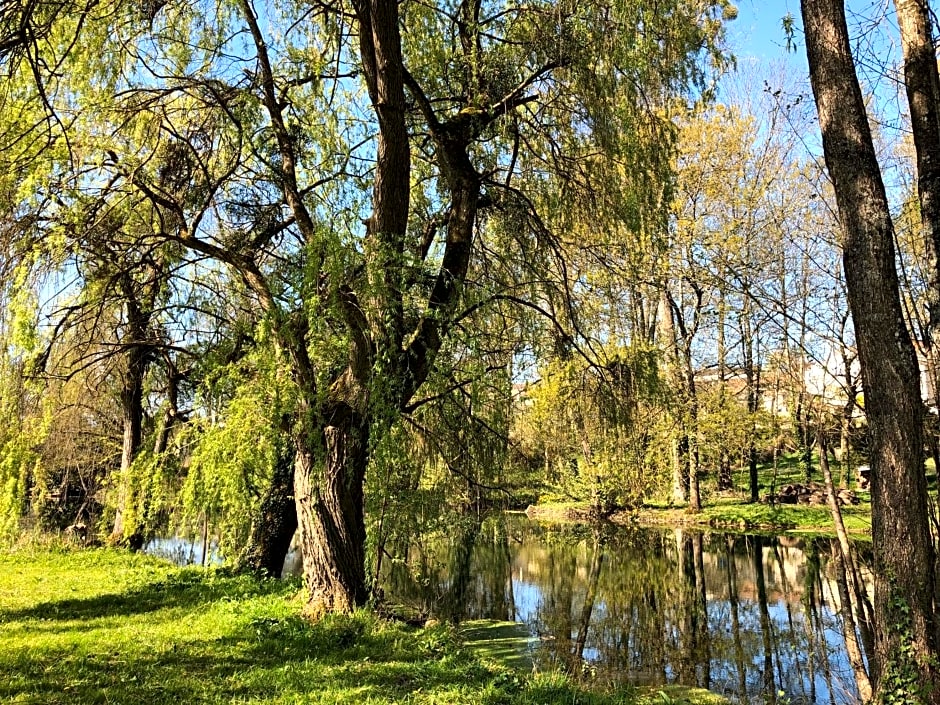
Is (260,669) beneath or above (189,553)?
above

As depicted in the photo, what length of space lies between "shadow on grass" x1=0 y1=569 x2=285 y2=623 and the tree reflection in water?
167 cm

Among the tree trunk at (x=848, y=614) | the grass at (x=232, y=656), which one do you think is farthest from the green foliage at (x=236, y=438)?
the tree trunk at (x=848, y=614)

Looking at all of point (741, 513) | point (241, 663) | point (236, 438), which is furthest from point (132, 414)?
point (741, 513)

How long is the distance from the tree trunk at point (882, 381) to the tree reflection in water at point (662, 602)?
51 cm

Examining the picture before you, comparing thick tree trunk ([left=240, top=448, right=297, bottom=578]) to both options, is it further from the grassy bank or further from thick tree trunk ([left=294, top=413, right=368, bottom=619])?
the grassy bank

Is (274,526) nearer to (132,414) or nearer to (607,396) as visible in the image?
(132,414)

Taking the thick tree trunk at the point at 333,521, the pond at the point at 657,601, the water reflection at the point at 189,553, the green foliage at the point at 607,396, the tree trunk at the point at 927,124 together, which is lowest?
the pond at the point at 657,601

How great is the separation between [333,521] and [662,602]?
18.8 ft

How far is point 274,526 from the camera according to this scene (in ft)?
26.6

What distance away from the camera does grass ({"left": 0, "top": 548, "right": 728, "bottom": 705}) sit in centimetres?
372

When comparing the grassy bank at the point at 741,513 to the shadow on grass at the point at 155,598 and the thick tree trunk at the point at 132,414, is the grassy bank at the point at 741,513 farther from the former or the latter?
the thick tree trunk at the point at 132,414

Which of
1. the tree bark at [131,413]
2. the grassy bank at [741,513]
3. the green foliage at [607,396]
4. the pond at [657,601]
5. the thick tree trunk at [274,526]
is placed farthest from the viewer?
the grassy bank at [741,513]

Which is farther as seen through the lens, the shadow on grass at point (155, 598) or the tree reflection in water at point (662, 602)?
the tree reflection in water at point (662, 602)

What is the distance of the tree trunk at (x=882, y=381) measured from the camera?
11.5ft
